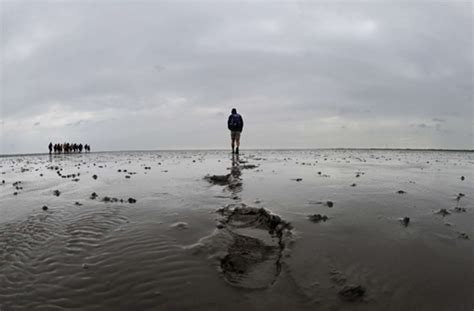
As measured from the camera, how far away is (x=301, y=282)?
3.45 m

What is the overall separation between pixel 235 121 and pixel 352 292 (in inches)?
860

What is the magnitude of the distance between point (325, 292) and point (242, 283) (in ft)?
3.30

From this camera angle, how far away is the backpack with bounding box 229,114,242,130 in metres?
24.5

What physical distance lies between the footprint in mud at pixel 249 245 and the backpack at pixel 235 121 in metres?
18.3

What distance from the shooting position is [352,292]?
3.24 meters

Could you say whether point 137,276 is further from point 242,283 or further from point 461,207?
point 461,207

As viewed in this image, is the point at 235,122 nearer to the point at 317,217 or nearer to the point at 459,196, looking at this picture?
the point at 459,196

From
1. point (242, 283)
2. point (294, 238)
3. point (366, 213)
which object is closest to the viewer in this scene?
point (242, 283)

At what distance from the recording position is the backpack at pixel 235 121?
80.4 feet

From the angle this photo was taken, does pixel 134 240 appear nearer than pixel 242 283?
No

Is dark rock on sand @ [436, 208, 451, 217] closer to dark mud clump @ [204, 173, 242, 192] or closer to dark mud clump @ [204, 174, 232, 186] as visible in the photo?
dark mud clump @ [204, 173, 242, 192]

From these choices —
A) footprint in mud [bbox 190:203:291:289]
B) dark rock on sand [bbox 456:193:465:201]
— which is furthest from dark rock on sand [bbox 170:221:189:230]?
dark rock on sand [bbox 456:193:465:201]

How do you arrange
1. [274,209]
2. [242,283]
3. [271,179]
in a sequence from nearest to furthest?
[242,283] < [274,209] < [271,179]

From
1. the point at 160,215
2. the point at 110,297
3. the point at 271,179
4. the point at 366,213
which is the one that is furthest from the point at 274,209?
the point at 271,179
